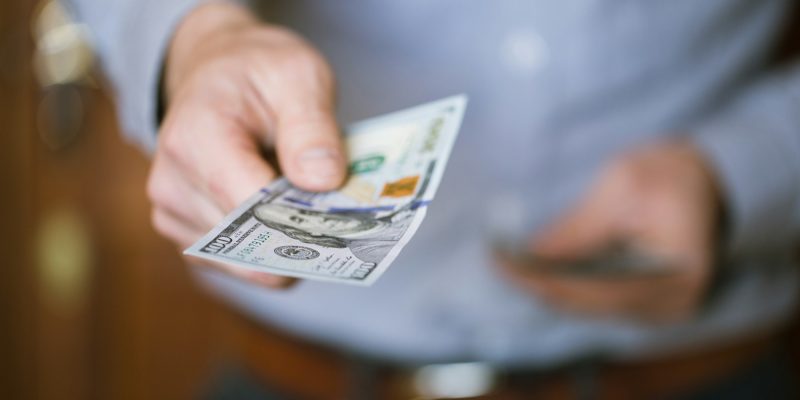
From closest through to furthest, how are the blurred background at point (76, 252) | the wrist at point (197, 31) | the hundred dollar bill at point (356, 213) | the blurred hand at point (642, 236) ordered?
the hundred dollar bill at point (356, 213) < the wrist at point (197, 31) < the blurred hand at point (642, 236) < the blurred background at point (76, 252)

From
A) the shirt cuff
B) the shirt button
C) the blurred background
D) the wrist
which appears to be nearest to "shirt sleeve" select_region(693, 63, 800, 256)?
the shirt cuff

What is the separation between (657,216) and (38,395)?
1327 millimetres

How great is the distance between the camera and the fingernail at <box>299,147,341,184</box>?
0.40 m

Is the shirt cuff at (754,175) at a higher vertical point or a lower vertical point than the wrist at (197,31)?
higher

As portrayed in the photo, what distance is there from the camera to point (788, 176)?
759 mm

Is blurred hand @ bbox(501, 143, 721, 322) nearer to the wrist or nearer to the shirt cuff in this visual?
the shirt cuff

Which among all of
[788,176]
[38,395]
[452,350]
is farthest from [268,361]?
[38,395]

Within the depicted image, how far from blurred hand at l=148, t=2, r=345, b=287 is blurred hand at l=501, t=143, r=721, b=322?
0.31 meters

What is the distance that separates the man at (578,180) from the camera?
69 centimetres

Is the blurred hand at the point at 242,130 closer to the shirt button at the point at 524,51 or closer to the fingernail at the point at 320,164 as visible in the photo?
the fingernail at the point at 320,164

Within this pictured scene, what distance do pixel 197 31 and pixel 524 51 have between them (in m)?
0.31

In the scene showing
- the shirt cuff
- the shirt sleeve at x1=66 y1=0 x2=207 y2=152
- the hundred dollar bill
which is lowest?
the hundred dollar bill

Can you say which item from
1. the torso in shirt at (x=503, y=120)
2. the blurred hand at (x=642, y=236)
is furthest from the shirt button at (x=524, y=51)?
the blurred hand at (x=642, y=236)

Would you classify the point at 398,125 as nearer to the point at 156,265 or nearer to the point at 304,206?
the point at 304,206
